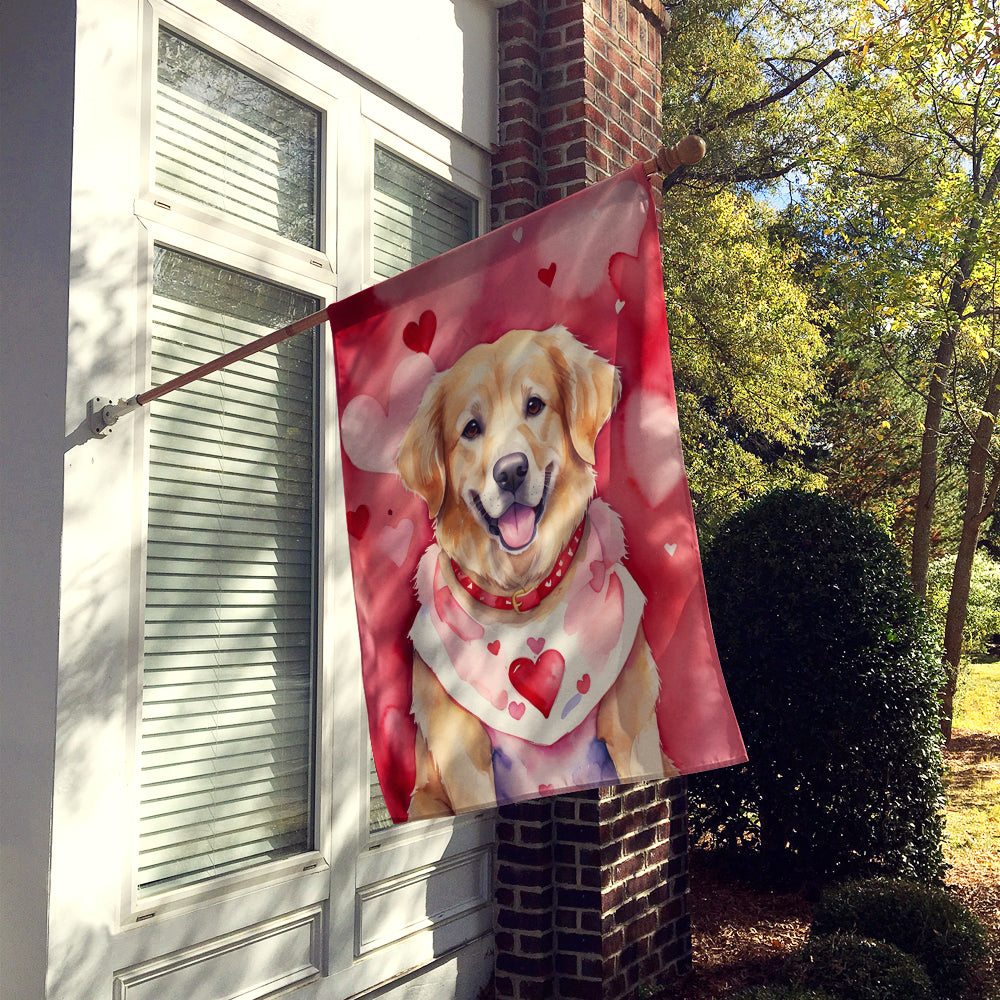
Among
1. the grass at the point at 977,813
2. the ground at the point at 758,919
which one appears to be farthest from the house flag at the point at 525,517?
the grass at the point at 977,813

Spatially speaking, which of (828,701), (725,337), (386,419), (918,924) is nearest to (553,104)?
(386,419)

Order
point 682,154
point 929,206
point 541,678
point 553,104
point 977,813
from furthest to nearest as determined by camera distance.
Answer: point 977,813 → point 929,206 → point 553,104 → point 541,678 → point 682,154

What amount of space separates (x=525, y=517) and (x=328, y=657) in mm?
1456

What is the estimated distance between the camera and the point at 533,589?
2.52 metres

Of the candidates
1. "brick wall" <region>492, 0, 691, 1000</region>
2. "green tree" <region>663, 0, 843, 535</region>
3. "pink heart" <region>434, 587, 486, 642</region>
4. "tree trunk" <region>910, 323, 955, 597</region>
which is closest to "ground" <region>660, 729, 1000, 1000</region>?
"brick wall" <region>492, 0, 691, 1000</region>

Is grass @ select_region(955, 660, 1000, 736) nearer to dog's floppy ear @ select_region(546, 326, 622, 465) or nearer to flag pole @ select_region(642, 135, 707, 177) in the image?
dog's floppy ear @ select_region(546, 326, 622, 465)

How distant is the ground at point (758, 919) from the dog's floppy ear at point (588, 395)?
3295 millimetres

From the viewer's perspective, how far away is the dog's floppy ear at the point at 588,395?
8.22 feet

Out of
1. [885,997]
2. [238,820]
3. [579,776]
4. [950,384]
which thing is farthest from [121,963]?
[950,384]

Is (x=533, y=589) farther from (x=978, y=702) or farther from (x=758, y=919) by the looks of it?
(x=978, y=702)

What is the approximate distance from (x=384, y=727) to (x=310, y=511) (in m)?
1.42

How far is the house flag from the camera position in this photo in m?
2.45

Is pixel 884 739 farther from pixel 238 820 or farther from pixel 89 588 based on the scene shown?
pixel 89 588

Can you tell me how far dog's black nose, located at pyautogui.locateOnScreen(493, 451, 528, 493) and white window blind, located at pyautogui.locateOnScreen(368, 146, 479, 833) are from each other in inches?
71.1
